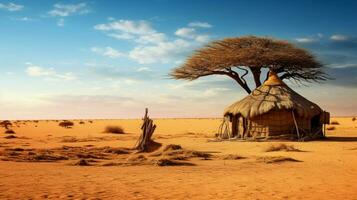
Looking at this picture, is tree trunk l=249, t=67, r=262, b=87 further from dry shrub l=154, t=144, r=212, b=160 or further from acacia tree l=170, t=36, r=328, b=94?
dry shrub l=154, t=144, r=212, b=160

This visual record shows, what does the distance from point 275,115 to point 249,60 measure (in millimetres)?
6275

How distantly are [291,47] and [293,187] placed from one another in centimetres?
2283

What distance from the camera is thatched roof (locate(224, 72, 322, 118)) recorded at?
24.5 m

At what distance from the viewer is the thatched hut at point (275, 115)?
2462 centimetres

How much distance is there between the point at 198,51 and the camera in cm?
3225

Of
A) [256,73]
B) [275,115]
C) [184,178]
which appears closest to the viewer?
[184,178]

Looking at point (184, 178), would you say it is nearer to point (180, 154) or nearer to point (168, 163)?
point (168, 163)

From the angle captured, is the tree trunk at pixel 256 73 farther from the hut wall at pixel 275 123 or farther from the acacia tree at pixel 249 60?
the hut wall at pixel 275 123

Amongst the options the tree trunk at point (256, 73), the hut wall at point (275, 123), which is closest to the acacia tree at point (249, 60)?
the tree trunk at point (256, 73)

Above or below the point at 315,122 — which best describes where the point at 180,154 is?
below

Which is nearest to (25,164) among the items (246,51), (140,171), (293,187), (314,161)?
(140,171)

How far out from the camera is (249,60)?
30125 mm

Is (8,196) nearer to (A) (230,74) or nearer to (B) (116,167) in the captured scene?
(B) (116,167)

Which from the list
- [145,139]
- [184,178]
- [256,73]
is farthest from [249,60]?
[184,178]
